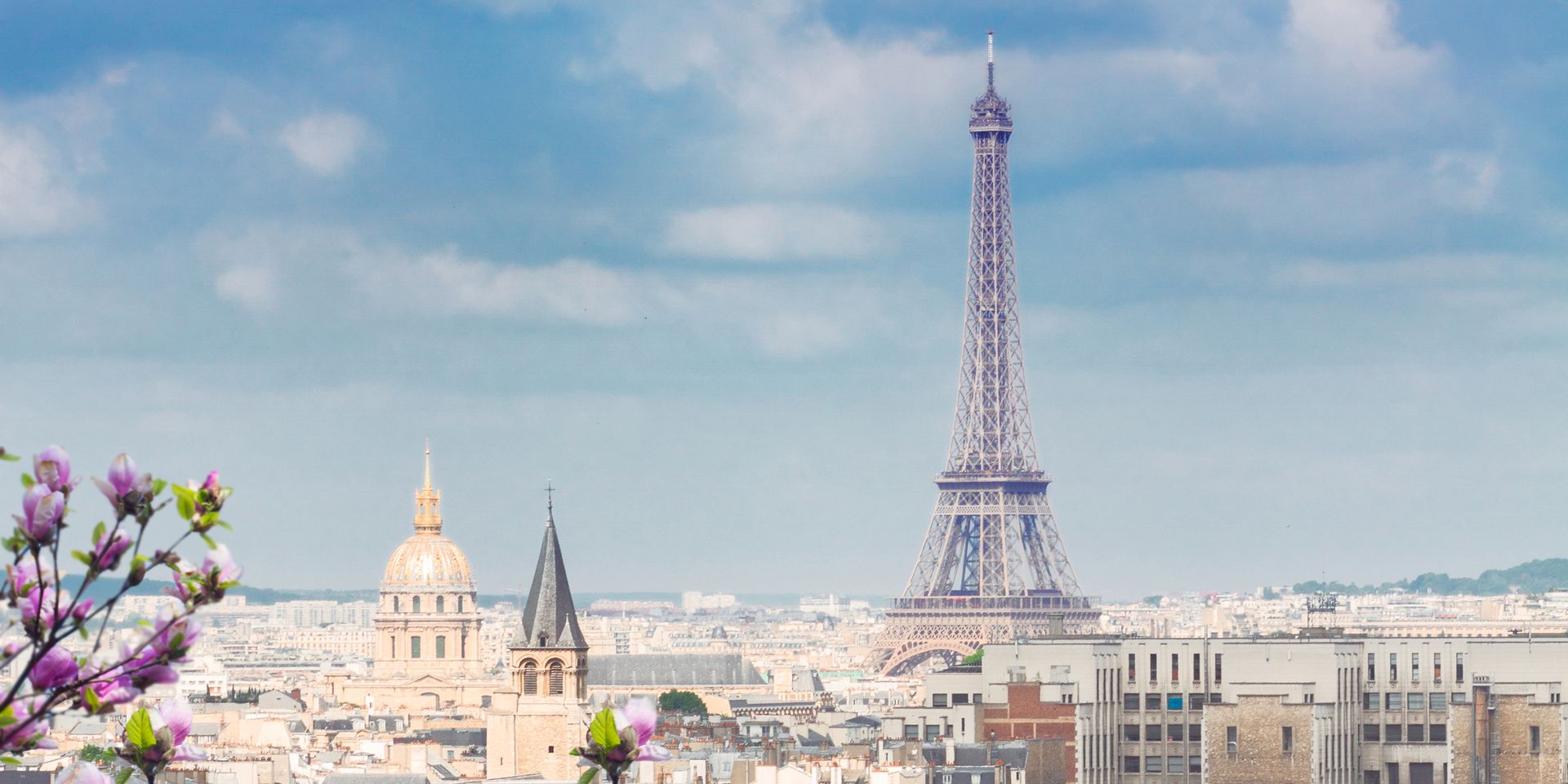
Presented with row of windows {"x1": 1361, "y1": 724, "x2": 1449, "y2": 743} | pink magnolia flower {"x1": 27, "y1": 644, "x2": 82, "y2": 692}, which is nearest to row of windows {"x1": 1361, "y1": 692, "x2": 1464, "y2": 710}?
row of windows {"x1": 1361, "y1": 724, "x2": 1449, "y2": 743}

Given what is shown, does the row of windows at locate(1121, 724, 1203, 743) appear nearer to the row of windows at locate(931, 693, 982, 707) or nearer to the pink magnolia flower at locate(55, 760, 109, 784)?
the row of windows at locate(931, 693, 982, 707)

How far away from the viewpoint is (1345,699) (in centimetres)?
8319

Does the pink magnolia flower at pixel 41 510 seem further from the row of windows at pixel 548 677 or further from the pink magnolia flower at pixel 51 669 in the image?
the row of windows at pixel 548 677

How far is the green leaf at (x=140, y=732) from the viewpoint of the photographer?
10086 mm

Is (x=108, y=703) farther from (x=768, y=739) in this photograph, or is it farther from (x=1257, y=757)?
(x=768, y=739)

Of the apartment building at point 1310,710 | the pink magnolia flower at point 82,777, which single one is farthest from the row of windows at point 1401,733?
the pink magnolia flower at point 82,777

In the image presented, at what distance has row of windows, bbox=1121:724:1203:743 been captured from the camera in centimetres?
8475

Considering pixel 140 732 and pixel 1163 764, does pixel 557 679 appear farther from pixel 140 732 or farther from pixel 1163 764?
pixel 140 732

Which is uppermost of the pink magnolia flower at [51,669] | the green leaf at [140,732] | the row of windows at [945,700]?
the pink magnolia flower at [51,669]

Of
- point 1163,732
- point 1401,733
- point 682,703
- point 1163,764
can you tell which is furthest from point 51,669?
point 682,703

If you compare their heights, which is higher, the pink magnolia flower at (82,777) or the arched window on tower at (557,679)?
the pink magnolia flower at (82,777)

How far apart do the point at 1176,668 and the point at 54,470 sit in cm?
8027

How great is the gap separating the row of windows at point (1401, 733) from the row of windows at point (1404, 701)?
1.90 feet

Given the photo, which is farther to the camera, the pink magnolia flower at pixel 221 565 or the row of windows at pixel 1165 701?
the row of windows at pixel 1165 701
